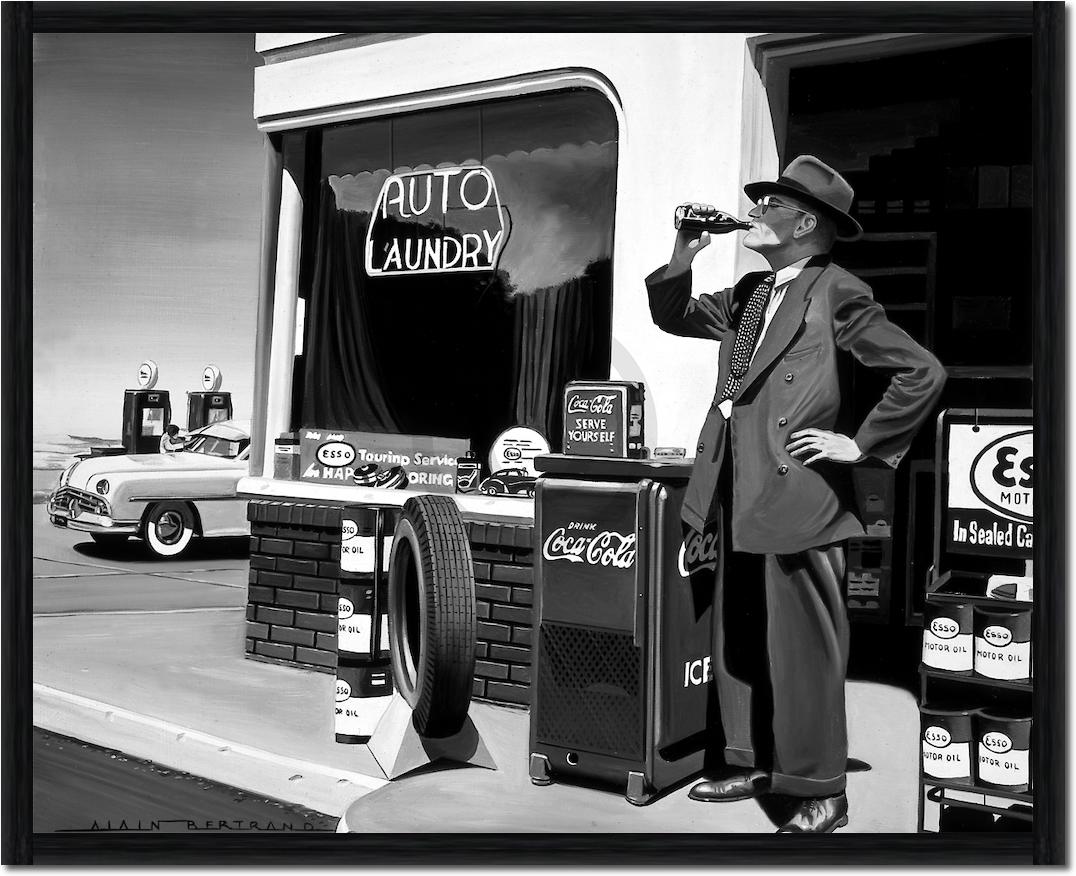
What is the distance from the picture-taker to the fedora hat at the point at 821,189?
3.39 meters

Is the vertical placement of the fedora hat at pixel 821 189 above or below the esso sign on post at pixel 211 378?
above

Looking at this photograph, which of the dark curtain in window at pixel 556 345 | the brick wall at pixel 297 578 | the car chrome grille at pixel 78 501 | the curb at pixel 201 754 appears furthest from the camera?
the brick wall at pixel 297 578

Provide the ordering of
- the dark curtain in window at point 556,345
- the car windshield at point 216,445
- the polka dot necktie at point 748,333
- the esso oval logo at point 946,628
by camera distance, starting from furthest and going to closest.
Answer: the car windshield at point 216,445 < the dark curtain in window at point 556,345 < the polka dot necktie at point 748,333 < the esso oval logo at point 946,628

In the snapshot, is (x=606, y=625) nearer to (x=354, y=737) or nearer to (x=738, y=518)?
(x=738, y=518)

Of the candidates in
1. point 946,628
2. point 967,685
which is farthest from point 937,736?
point 946,628

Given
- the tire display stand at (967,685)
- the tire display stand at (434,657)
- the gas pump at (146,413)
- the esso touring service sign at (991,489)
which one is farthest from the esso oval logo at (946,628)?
the gas pump at (146,413)

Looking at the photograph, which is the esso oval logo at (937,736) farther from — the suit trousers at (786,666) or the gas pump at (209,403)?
the gas pump at (209,403)

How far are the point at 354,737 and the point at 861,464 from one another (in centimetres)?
227

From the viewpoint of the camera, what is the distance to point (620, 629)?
326 cm
